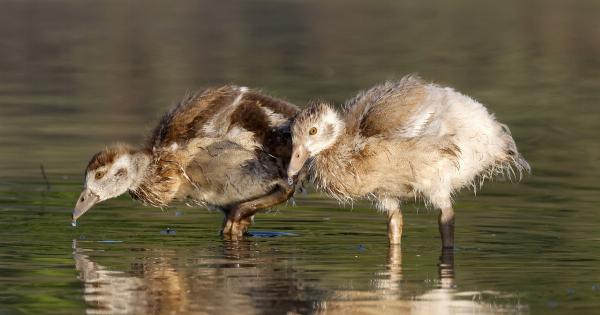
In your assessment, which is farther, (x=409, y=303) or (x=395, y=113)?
(x=395, y=113)

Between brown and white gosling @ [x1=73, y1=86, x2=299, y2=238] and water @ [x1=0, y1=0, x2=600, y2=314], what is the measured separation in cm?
29

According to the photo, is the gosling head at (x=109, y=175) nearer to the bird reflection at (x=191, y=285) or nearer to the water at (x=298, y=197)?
the water at (x=298, y=197)

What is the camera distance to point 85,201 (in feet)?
42.7

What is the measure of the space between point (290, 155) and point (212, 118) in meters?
0.72

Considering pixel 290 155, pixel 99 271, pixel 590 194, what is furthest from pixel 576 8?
pixel 99 271

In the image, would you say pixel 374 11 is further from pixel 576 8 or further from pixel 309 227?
pixel 309 227

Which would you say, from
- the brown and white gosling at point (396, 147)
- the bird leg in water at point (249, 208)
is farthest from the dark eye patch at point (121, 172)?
the brown and white gosling at point (396, 147)

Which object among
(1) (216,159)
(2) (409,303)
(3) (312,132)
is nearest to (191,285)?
(2) (409,303)

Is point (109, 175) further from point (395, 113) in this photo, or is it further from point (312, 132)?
point (395, 113)

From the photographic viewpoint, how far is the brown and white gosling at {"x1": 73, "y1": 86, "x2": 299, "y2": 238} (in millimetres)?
13281

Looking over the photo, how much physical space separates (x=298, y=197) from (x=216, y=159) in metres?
A: 1.79

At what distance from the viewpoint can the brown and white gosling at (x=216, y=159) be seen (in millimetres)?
13281

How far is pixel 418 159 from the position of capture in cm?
1220

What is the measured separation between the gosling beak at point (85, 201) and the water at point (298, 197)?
0.20 m
